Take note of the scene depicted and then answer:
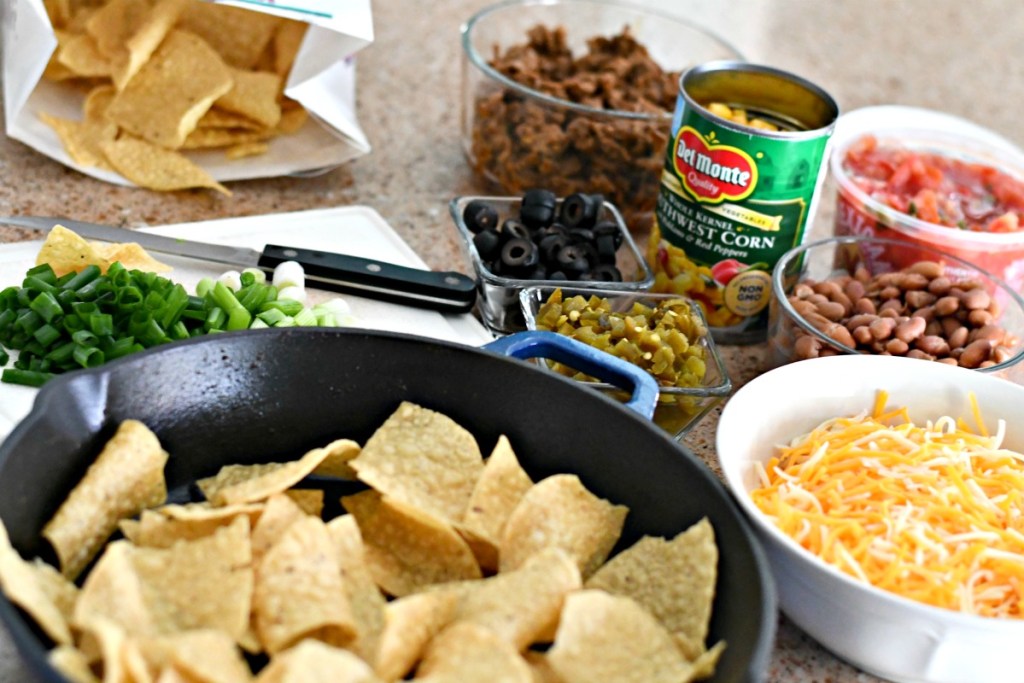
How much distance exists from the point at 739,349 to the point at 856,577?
2.05 ft

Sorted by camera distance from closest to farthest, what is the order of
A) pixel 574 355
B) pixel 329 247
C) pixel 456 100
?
pixel 574 355, pixel 329 247, pixel 456 100

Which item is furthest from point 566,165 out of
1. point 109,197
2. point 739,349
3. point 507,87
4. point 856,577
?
point 856,577

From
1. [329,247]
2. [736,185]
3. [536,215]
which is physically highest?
[736,185]

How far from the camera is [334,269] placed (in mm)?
1465

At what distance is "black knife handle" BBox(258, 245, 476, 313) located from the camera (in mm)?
1464

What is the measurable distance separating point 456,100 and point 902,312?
39.9 inches

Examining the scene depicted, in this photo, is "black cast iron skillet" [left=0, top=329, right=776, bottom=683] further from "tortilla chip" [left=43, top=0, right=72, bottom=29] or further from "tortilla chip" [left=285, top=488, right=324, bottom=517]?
"tortilla chip" [left=43, top=0, right=72, bottom=29]

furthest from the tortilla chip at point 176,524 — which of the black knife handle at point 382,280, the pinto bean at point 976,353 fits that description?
the pinto bean at point 976,353

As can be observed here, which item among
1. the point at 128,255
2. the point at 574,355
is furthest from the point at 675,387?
the point at 128,255

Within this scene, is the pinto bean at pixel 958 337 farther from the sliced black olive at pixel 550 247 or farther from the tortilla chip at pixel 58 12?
the tortilla chip at pixel 58 12

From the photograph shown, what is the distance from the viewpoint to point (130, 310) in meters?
1.25

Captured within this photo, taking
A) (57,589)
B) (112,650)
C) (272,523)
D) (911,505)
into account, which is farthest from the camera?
(911,505)

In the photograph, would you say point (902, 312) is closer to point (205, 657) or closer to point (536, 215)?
point (536, 215)

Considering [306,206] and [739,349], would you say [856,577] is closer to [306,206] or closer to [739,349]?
[739,349]
